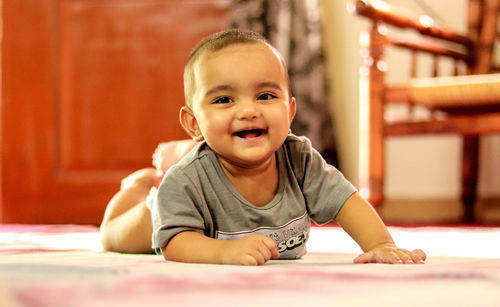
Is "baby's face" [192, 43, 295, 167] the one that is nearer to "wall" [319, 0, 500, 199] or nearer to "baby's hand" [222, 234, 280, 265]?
"baby's hand" [222, 234, 280, 265]

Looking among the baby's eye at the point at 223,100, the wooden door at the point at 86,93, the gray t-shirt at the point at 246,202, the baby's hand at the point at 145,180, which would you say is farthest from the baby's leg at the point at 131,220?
the wooden door at the point at 86,93

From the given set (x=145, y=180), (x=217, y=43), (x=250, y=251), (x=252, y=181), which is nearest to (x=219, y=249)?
(x=250, y=251)

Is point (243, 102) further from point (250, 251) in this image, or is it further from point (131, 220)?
point (131, 220)

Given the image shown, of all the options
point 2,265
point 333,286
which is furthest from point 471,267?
point 2,265

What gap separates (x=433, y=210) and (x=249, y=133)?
62.6 inches

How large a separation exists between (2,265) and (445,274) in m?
0.41

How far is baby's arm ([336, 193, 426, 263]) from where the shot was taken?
690 mm

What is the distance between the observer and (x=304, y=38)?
6.95 feet

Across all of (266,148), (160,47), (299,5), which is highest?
(299,5)

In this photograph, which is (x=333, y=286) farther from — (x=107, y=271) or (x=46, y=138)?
(x=46, y=138)

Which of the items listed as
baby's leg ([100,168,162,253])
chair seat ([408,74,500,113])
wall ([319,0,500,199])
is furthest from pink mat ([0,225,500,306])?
wall ([319,0,500,199])

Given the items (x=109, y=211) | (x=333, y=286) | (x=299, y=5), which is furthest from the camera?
(x=299, y=5)

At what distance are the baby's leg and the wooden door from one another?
106 cm

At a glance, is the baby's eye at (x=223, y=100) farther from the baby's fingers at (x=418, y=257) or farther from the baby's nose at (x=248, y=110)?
the baby's fingers at (x=418, y=257)
